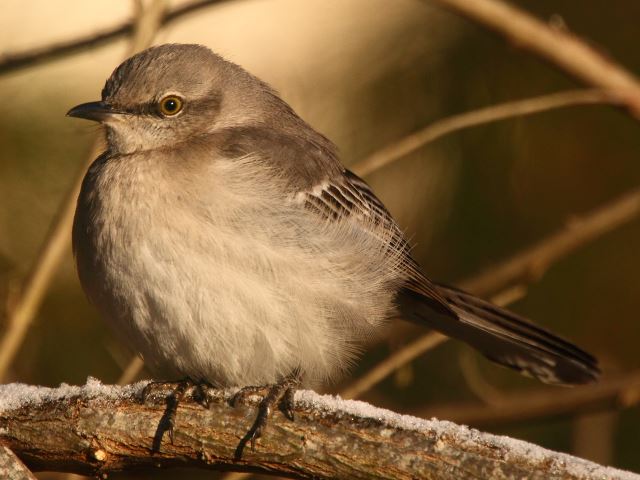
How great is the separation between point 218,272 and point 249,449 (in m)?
0.92

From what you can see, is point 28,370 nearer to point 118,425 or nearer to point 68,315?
point 68,315

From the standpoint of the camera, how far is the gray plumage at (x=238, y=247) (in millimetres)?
4520

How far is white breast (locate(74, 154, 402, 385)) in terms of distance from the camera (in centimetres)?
449

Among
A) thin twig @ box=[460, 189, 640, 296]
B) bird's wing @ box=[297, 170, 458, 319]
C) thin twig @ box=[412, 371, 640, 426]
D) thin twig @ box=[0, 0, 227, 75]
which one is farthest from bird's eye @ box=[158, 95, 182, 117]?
thin twig @ box=[412, 371, 640, 426]

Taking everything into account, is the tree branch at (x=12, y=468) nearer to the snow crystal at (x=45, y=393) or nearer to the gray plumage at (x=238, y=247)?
the snow crystal at (x=45, y=393)

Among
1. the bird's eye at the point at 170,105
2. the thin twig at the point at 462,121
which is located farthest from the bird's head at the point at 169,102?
the thin twig at the point at 462,121

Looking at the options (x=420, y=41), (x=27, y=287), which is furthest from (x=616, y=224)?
(x=27, y=287)

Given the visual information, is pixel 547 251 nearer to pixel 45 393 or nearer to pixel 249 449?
pixel 249 449

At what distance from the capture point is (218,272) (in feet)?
14.7

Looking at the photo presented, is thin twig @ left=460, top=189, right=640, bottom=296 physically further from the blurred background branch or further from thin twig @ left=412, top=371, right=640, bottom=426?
thin twig @ left=412, top=371, right=640, bottom=426

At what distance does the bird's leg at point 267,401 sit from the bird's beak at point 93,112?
1.59 meters

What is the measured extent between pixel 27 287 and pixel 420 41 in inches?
103

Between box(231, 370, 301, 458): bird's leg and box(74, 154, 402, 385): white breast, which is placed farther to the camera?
box(74, 154, 402, 385): white breast

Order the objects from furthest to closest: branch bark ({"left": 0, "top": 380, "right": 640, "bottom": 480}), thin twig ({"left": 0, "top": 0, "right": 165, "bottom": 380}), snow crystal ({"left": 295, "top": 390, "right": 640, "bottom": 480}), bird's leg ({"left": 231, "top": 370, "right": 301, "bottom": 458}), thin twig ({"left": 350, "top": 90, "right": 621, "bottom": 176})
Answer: thin twig ({"left": 350, "top": 90, "right": 621, "bottom": 176}), thin twig ({"left": 0, "top": 0, "right": 165, "bottom": 380}), bird's leg ({"left": 231, "top": 370, "right": 301, "bottom": 458}), branch bark ({"left": 0, "top": 380, "right": 640, "bottom": 480}), snow crystal ({"left": 295, "top": 390, "right": 640, "bottom": 480})
